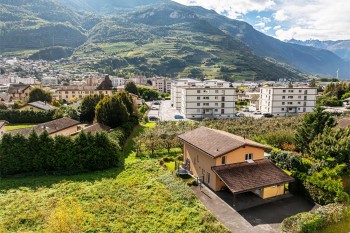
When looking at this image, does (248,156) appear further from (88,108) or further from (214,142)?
(88,108)

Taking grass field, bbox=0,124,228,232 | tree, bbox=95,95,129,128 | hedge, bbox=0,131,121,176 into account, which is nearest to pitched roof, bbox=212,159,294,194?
grass field, bbox=0,124,228,232

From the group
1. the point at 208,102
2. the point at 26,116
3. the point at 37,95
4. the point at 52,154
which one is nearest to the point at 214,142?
the point at 52,154

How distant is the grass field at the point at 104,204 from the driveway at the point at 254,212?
130cm

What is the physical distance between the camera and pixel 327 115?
3478 centimetres

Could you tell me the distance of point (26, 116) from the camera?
61.7m

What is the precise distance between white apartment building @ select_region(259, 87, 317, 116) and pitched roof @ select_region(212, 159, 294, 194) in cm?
5543

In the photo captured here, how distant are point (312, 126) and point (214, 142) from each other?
16569mm

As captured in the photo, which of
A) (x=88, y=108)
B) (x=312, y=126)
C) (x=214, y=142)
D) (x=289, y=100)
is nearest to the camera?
(x=214, y=142)

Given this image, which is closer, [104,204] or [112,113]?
[104,204]

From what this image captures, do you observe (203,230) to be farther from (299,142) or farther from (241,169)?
(299,142)

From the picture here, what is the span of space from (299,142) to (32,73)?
210 metres

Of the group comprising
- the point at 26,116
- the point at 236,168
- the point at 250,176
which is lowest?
the point at 250,176

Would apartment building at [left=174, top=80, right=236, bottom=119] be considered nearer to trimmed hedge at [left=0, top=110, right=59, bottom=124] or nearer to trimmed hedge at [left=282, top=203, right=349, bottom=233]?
trimmed hedge at [left=0, top=110, right=59, bottom=124]

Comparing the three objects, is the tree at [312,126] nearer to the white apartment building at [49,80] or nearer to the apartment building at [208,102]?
the apartment building at [208,102]
